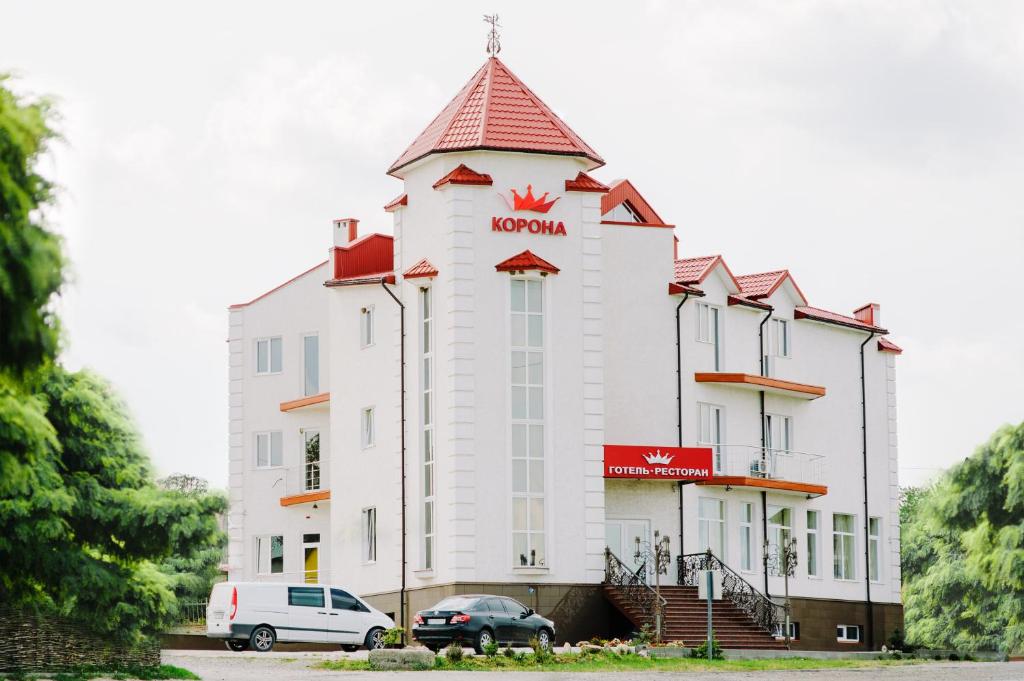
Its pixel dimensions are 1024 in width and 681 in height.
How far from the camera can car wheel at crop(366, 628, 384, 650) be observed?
44.9m

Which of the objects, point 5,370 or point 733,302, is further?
point 733,302

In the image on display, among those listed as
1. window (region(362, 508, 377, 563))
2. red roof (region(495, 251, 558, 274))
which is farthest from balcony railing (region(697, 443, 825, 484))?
window (region(362, 508, 377, 563))

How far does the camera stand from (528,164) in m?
49.6

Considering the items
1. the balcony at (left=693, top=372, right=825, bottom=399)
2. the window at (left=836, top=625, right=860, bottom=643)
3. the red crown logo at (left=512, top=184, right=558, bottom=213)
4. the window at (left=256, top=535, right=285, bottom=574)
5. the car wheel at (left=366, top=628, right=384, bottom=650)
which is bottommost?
the window at (left=836, top=625, right=860, bottom=643)

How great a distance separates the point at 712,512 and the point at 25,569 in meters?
28.1

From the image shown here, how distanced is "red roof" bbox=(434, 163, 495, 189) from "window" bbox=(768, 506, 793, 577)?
1431 centimetres

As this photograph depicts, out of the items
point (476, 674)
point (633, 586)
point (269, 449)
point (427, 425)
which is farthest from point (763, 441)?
point (476, 674)

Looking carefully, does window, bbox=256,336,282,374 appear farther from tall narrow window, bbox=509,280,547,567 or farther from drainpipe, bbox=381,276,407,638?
tall narrow window, bbox=509,280,547,567

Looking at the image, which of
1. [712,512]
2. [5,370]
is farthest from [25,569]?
[712,512]

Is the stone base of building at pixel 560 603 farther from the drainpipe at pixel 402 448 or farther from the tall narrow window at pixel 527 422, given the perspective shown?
the tall narrow window at pixel 527 422

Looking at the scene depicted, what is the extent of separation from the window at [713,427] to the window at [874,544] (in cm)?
748

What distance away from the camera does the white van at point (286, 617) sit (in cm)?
4309

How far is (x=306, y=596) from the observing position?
144 ft

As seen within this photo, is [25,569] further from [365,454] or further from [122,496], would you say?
[365,454]
